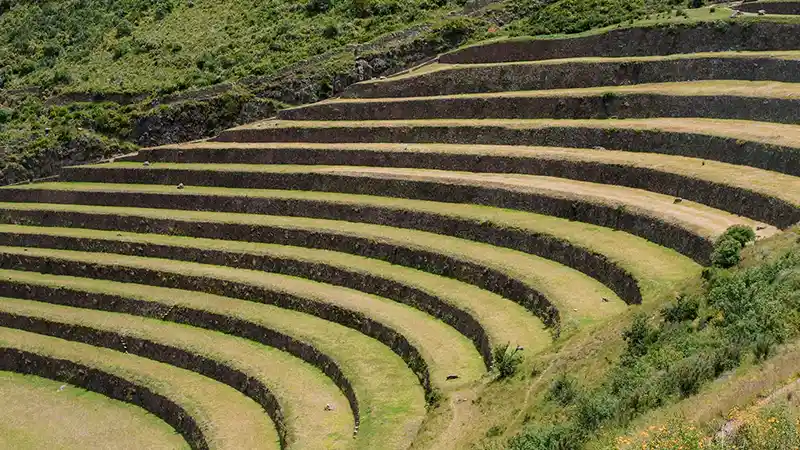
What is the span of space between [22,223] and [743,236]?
28.8 meters

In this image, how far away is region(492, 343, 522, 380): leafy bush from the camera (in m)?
17.7

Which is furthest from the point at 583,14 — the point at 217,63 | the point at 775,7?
the point at 217,63

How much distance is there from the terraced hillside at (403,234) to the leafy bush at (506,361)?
0.31m

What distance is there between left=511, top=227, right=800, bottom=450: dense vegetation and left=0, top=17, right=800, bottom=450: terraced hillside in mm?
1323

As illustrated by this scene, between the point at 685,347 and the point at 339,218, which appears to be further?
the point at 339,218

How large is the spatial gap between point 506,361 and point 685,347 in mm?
4119

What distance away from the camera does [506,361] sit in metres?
17.8

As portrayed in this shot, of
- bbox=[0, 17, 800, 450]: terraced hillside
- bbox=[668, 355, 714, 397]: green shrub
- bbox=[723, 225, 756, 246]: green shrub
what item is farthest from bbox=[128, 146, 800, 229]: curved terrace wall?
bbox=[668, 355, 714, 397]: green shrub

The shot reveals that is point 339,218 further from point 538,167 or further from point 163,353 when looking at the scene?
point 163,353

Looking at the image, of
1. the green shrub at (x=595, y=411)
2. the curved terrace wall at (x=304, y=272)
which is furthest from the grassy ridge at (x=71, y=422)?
the green shrub at (x=595, y=411)

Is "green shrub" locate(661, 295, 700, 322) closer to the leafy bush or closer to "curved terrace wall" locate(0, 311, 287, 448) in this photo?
the leafy bush

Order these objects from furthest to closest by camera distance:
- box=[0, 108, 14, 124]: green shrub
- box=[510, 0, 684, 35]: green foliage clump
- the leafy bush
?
box=[0, 108, 14, 124]: green shrub → box=[510, 0, 684, 35]: green foliage clump → the leafy bush

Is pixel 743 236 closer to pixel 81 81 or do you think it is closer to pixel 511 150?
pixel 511 150

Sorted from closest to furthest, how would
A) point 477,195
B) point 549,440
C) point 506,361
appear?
point 549,440 → point 506,361 → point 477,195
